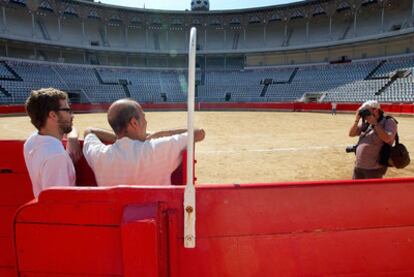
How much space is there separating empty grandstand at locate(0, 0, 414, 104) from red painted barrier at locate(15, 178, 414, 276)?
105 feet

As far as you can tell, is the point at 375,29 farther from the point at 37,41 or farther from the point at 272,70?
the point at 37,41

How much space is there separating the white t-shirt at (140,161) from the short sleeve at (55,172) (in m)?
0.21

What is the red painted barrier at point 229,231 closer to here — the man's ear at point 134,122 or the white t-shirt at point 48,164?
the white t-shirt at point 48,164

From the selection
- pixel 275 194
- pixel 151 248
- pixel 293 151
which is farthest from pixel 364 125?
pixel 293 151

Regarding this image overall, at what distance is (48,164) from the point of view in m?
1.85

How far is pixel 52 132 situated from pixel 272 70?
44519 mm

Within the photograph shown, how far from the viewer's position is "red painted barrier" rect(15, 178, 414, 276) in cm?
150

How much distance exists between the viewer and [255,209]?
1.63 m

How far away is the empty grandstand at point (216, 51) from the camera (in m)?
34.8

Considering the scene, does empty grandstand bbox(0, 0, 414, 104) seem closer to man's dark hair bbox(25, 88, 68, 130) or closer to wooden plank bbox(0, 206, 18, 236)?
man's dark hair bbox(25, 88, 68, 130)

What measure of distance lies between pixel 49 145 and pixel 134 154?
0.60 m

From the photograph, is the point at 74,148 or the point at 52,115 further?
the point at 74,148

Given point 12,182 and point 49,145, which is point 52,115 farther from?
point 12,182

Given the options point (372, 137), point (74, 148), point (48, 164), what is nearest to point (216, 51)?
point (372, 137)
